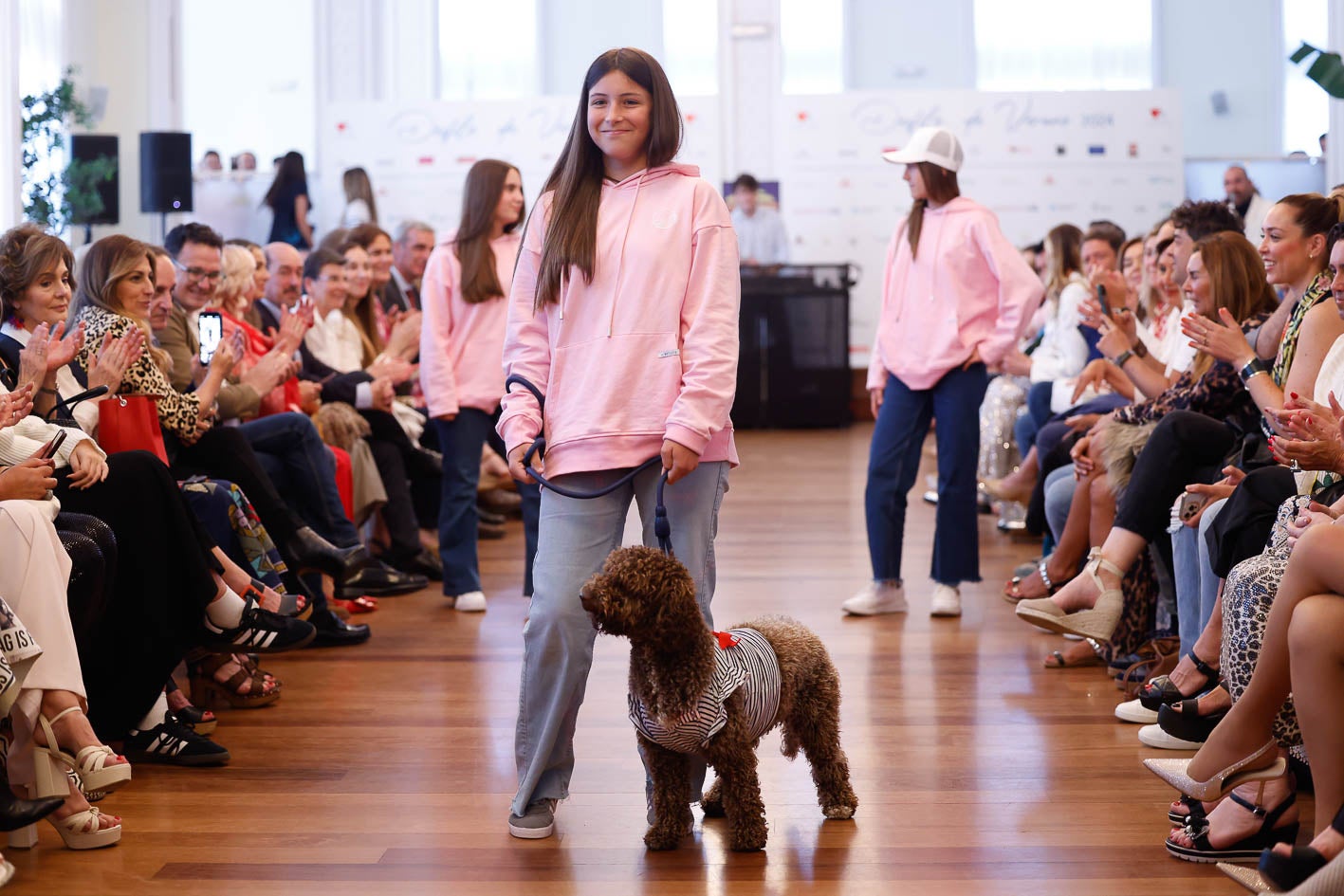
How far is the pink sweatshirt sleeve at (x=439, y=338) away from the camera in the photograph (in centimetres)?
479

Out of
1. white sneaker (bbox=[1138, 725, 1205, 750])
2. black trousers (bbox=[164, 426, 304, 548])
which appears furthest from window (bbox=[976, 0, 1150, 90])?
white sneaker (bbox=[1138, 725, 1205, 750])

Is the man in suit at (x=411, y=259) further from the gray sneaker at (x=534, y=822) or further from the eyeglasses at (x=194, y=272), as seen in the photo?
the gray sneaker at (x=534, y=822)

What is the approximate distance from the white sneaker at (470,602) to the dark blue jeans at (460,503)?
0.03m

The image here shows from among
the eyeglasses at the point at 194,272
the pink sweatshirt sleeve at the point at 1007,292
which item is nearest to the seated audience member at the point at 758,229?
the pink sweatshirt sleeve at the point at 1007,292

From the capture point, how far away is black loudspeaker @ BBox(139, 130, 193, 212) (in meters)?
9.83

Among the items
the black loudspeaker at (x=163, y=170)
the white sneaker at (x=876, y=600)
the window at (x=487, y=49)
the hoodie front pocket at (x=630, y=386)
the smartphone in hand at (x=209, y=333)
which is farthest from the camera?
Answer: the window at (x=487, y=49)

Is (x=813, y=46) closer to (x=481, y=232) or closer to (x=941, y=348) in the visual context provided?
(x=481, y=232)

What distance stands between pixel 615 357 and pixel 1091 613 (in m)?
1.61

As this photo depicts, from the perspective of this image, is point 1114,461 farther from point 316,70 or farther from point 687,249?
point 316,70

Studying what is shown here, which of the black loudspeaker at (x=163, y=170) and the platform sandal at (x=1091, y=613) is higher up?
the black loudspeaker at (x=163, y=170)

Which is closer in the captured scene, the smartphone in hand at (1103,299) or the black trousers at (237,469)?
the black trousers at (237,469)

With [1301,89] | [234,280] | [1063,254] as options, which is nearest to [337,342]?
[234,280]

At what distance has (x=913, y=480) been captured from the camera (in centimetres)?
462

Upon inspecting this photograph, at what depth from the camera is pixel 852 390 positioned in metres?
12.0
